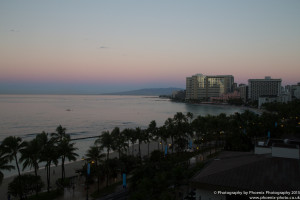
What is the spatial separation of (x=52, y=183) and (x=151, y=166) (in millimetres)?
12877

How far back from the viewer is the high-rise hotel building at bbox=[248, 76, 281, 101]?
178250 mm

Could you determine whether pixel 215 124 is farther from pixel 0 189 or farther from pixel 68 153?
pixel 0 189

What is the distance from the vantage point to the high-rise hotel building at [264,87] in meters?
178

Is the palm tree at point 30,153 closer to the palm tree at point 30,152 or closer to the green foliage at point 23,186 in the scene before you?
the palm tree at point 30,152

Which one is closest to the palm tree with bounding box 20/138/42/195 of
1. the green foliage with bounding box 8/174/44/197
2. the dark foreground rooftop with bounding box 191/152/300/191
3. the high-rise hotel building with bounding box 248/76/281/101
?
the green foliage with bounding box 8/174/44/197

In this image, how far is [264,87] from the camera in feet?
594

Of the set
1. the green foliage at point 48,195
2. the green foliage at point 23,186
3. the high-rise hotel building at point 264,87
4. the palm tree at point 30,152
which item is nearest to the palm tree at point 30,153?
the palm tree at point 30,152

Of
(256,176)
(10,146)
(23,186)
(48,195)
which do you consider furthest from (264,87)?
(10,146)

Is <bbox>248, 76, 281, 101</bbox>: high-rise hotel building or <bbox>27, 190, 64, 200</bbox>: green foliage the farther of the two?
<bbox>248, 76, 281, 101</bbox>: high-rise hotel building

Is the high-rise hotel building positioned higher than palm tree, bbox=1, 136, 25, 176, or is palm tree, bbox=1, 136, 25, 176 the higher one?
the high-rise hotel building

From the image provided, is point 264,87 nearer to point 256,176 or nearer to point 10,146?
point 256,176

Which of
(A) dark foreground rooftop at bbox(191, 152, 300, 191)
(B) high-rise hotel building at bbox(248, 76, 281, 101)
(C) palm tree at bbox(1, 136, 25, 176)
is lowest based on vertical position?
(A) dark foreground rooftop at bbox(191, 152, 300, 191)

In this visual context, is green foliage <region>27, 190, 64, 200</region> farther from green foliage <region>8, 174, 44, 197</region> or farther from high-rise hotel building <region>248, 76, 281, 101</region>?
high-rise hotel building <region>248, 76, 281, 101</region>

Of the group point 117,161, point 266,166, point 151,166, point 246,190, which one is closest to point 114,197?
A: point 151,166
